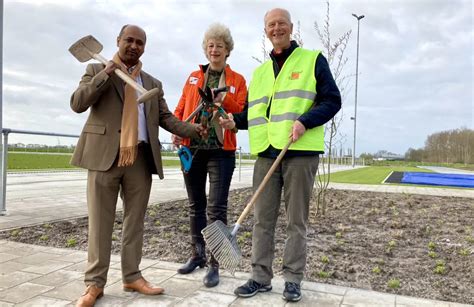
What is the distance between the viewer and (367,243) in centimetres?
466

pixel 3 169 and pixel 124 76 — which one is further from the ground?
pixel 124 76

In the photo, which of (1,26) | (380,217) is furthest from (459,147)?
(1,26)

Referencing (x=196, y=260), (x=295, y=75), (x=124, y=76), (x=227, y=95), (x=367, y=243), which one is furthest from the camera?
(x=367, y=243)

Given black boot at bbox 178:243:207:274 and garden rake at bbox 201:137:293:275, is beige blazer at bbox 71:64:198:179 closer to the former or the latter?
garden rake at bbox 201:137:293:275

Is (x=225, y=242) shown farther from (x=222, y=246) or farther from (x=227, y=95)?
(x=227, y=95)

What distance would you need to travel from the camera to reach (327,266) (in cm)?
371

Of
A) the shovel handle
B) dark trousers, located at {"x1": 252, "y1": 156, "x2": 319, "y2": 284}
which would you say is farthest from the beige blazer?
dark trousers, located at {"x1": 252, "y1": 156, "x2": 319, "y2": 284}

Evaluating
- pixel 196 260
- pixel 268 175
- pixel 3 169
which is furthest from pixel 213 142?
pixel 3 169

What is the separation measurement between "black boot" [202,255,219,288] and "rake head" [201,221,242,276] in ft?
1.03

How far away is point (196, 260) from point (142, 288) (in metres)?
0.66

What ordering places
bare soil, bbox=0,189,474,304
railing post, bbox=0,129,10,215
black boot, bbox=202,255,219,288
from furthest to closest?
railing post, bbox=0,129,10,215 < bare soil, bbox=0,189,474,304 < black boot, bbox=202,255,219,288

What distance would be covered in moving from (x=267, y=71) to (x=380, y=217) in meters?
4.17

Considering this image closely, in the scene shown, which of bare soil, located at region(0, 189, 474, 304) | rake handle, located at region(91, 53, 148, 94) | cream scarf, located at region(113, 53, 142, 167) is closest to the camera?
rake handle, located at region(91, 53, 148, 94)

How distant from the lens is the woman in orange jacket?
3227 mm
